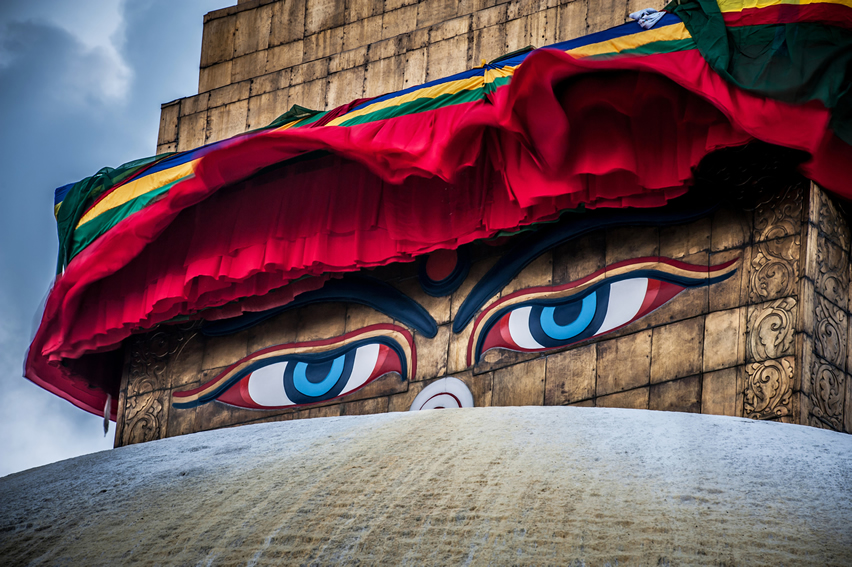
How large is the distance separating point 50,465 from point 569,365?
11.0 feet

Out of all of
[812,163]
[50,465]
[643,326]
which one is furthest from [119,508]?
[812,163]

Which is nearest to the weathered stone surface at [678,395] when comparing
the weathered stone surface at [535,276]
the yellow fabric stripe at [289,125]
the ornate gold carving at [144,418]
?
the weathered stone surface at [535,276]

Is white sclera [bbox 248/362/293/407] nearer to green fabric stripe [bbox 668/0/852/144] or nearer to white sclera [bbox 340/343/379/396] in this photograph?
white sclera [bbox 340/343/379/396]

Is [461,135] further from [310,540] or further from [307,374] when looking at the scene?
[310,540]

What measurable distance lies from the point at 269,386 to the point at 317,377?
466 mm

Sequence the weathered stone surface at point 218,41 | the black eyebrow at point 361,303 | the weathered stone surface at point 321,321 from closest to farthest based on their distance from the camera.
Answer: the black eyebrow at point 361,303
the weathered stone surface at point 321,321
the weathered stone surface at point 218,41

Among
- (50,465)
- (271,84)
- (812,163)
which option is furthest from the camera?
(271,84)

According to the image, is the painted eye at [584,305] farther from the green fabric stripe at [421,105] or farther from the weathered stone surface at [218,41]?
the weathered stone surface at [218,41]

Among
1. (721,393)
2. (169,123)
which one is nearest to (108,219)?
(169,123)

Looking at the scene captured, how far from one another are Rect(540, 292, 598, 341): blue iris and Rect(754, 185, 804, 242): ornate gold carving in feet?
3.86

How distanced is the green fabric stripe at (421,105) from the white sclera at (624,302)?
1626 millimetres

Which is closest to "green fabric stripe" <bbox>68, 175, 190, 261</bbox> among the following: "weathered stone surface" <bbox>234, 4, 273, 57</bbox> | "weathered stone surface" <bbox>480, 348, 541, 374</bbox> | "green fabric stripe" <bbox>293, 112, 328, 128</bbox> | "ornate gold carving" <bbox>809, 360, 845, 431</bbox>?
"green fabric stripe" <bbox>293, 112, 328, 128</bbox>

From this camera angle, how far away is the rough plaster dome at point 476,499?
10.1 ft

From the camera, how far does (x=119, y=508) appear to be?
3965 mm
